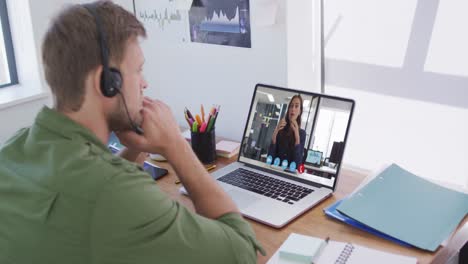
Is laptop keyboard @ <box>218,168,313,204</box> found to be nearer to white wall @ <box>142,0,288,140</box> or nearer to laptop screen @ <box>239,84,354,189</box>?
laptop screen @ <box>239,84,354,189</box>

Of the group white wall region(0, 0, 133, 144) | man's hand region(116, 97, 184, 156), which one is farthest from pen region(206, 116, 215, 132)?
white wall region(0, 0, 133, 144)

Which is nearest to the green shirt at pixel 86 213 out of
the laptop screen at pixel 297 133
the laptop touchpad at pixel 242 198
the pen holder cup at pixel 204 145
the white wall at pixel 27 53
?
the laptop touchpad at pixel 242 198

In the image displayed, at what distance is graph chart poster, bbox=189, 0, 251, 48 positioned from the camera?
1.64 metres

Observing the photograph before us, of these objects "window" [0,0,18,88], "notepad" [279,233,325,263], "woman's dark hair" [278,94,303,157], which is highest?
"window" [0,0,18,88]

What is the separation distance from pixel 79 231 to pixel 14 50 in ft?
5.36

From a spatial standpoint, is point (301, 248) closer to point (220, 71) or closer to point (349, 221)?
point (349, 221)

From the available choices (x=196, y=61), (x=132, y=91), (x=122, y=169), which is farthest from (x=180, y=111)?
(x=122, y=169)

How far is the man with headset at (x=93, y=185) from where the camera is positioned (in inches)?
32.4

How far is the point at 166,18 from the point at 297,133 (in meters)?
0.75

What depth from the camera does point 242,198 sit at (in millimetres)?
1317

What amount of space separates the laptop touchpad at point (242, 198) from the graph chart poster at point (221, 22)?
55 cm

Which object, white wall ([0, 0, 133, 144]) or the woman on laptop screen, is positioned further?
white wall ([0, 0, 133, 144])

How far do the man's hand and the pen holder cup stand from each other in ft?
1.26

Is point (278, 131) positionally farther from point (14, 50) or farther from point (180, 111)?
point (14, 50)
